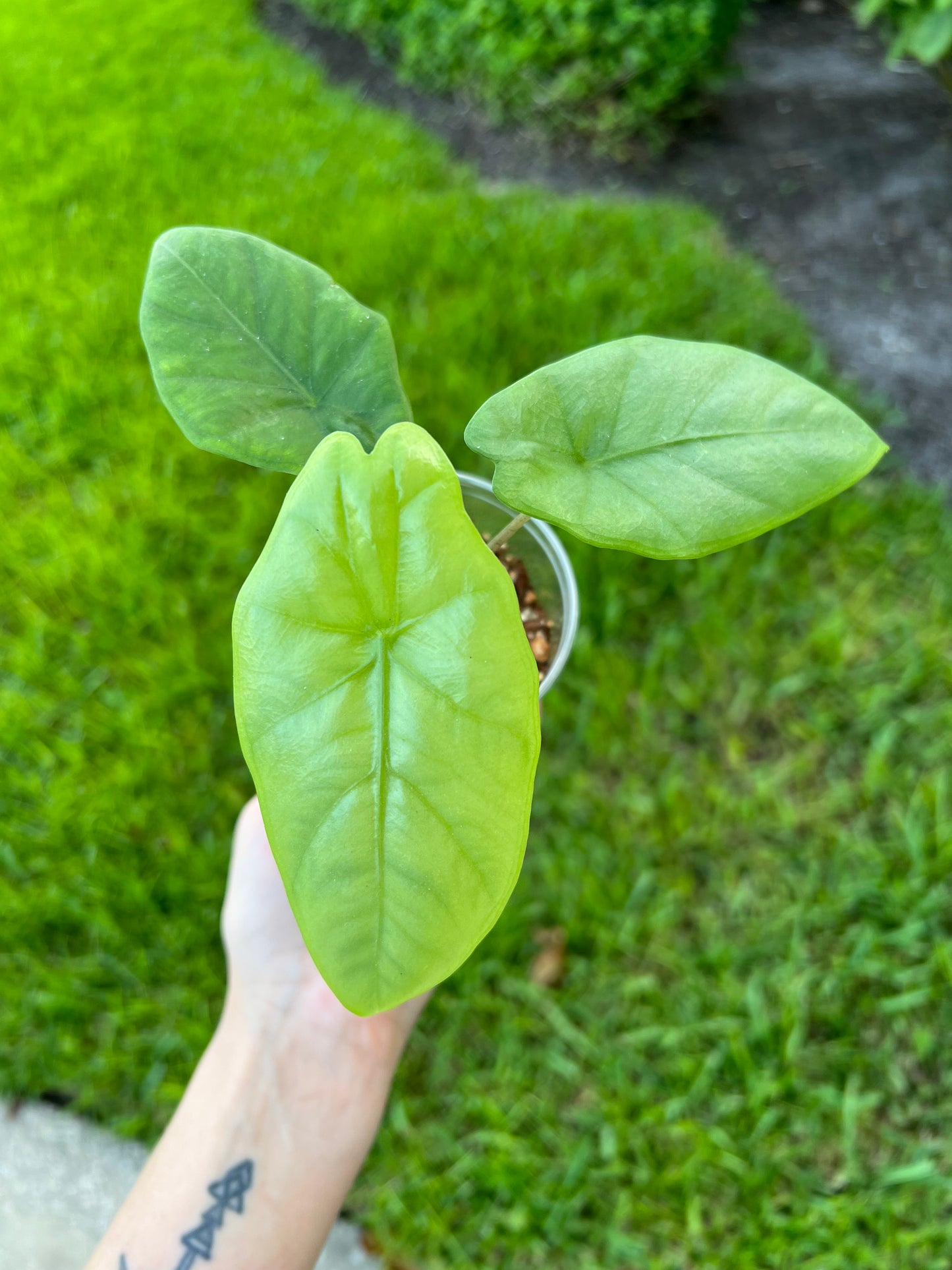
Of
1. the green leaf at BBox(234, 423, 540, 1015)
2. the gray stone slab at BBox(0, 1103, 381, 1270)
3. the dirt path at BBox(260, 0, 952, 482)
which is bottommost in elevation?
the gray stone slab at BBox(0, 1103, 381, 1270)

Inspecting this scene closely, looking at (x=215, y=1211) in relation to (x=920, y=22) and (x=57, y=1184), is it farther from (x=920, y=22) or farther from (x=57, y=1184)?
(x=920, y=22)

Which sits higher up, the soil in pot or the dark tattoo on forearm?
the soil in pot

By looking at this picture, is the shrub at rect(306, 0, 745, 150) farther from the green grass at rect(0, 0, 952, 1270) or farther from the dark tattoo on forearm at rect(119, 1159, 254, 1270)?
the dark tattoo on forearm at rect(119, 1159, 254, 1270)

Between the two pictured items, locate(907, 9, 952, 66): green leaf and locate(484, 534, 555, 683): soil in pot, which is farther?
locate(907, 9, 952, 66): green leaf

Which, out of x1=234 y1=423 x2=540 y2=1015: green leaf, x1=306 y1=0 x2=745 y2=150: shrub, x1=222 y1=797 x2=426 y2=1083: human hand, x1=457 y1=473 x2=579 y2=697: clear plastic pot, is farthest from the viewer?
x1=306 y1=0 x2=745 y2=150: shrub

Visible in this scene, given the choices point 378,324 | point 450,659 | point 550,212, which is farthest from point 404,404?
point 550,212

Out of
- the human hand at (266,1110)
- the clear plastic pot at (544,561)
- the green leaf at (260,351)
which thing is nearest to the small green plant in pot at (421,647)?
the green leaf at (260,351)

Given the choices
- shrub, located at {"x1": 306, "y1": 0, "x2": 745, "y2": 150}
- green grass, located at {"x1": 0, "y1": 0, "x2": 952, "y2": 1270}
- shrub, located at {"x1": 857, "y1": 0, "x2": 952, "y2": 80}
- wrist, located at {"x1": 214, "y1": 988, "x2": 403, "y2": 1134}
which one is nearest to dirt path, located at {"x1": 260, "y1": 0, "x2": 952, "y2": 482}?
shrub, located at {"x1": 306, "y1": 0, "x2": 745, "y2": 150}
